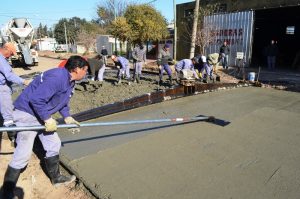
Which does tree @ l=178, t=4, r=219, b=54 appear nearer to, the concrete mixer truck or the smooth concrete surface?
the concrete mixer truck

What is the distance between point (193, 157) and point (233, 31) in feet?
40.0

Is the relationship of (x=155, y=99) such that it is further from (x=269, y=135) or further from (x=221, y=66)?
(x=221, y=66)

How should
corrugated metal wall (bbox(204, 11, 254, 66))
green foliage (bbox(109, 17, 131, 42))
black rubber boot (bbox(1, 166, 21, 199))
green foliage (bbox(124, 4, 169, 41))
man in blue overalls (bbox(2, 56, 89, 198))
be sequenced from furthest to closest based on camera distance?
green foliage (bbox(109, 17, 131, 42)), green foliage (bbox(124, 4, 169, 41)), corrugated metal wall (bbox(204, 11, 254, 66)), black rubber boot (bbox(1, 166, 21, 199)), man in blue overalls (bbox(2, 56, 89, 198))

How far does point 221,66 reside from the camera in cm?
1421

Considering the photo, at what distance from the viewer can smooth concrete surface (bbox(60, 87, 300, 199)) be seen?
270 centimetres

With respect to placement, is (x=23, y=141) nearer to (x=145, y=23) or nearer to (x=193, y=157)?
(x=193, y=157)

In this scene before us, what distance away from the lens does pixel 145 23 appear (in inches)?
816

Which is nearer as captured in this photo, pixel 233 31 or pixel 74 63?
pixel 74 63

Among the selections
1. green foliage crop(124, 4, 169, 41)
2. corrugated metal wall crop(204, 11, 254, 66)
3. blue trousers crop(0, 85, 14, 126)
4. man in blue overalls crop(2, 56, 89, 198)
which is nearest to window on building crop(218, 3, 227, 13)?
Answer: corrugated metal wall crop(204, 11, 254, 66)

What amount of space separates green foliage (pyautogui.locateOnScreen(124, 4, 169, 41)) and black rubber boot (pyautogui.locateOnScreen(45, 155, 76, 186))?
1860cm

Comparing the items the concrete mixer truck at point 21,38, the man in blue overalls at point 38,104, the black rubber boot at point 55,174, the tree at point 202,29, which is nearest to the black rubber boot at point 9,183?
the man in blue overalls at point 38,104

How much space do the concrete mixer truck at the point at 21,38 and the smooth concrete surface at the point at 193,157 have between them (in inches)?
475

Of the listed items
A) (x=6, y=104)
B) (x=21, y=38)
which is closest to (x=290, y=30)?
(x=21, y=38)

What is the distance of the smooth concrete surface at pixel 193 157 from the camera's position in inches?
106
